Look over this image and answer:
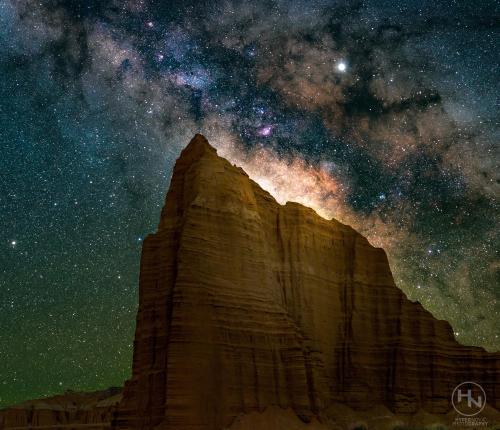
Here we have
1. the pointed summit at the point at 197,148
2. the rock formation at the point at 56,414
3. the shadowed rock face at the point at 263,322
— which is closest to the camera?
the shadowed rock face at the point at 263,322

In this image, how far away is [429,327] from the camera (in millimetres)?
58531

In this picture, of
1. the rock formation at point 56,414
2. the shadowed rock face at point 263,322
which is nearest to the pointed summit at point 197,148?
the shadowed rock face at point 263,322

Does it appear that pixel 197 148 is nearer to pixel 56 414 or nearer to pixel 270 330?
pixel 270 330

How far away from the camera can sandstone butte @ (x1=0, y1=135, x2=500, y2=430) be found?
3941cm

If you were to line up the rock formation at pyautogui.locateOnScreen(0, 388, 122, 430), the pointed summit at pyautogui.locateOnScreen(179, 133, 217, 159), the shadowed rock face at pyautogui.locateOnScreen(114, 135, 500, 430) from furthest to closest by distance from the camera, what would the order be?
the rock formation at pyautogui.locateOnScreen(0, 388, 122, 430)
the pointed summit at pyautogui.locateOnScreen(179, 133, 217, 159)
the shadowed rock face at pyautogui.locateOnScreen(114, 135, 500, 430)

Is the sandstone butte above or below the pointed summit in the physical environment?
below

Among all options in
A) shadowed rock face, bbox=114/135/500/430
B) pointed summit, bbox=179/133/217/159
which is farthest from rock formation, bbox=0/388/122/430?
pointed summit, bbox=179/133/217/159

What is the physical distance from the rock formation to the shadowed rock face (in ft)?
200

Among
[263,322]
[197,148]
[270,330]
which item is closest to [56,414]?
[197,148]

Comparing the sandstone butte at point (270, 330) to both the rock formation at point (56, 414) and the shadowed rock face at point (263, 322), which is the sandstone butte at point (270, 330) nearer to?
the shadowed rock face at point (263, 322)

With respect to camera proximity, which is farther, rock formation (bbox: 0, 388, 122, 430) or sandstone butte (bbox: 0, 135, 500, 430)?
rock formation (bbox: 0, 388, 122, 430)

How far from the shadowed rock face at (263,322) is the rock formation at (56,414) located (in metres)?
60.8

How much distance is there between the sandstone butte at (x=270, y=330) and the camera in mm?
39406

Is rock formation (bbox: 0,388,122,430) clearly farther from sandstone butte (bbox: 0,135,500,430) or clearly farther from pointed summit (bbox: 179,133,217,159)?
pointed summit (bbox: 179,133,217,159)
